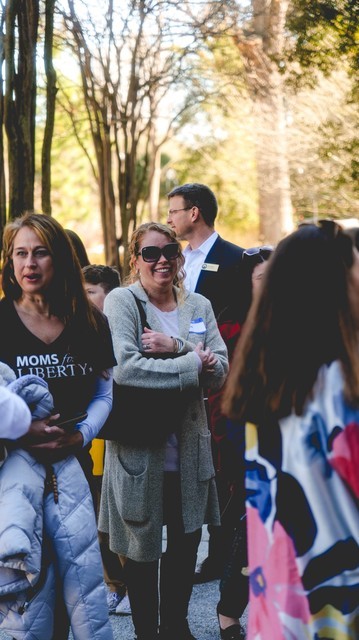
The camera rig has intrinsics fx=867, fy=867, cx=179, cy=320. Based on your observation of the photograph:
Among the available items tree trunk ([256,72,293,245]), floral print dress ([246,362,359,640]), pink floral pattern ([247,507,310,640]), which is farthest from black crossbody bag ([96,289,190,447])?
tree trunk ([256,72,293,245])

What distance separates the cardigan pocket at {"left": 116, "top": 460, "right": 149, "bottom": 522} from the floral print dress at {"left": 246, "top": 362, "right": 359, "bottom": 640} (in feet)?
5.54

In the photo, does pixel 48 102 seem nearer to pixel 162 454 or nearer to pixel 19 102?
pixel 19 102

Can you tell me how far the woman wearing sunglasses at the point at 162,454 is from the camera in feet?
13.3

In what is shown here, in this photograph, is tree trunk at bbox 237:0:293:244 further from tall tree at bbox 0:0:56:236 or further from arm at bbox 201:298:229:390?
arm at bbox 201:298:229:390

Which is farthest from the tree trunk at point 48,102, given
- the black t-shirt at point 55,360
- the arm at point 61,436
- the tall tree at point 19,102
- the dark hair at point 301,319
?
the dark hair at point 301,319

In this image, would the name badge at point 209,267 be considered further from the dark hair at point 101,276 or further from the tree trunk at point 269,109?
the tree trunk at point 269,109

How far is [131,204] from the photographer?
11523mm

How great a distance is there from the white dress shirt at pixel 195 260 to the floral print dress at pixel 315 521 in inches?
130

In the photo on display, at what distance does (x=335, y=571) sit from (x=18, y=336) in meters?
1.68

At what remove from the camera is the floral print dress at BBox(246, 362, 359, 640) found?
2.23 meters

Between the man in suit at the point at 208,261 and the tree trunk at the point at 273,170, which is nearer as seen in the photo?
the man in suit at the point at 208,261

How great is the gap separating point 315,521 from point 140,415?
1.87 m

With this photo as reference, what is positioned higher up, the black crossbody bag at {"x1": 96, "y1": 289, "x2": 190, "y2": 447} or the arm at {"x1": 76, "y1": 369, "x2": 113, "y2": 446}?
the arm at {"x1": 76, "y1": 369, "x2": 113, "y2": 446}

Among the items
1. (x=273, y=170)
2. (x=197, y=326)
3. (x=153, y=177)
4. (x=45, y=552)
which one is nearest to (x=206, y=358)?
(x=197, y=326)
